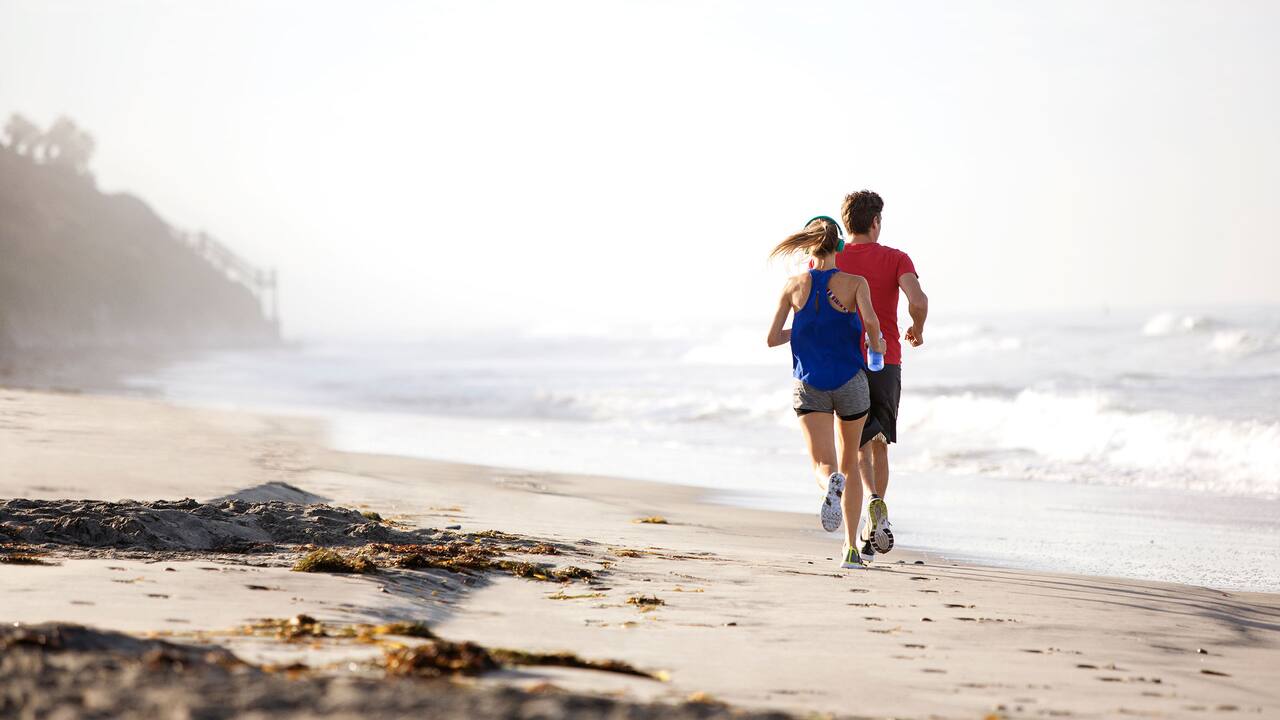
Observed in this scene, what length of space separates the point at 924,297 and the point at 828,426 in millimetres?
813

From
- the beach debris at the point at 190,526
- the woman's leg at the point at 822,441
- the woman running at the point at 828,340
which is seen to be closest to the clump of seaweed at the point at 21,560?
the beach debris at the point at 190,526

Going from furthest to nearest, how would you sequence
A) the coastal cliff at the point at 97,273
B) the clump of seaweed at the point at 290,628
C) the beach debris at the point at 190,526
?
the coastal cliff at the point at 97,273
the beach debris at the point at 190,526
the clump of seaweed at the point at 290,628

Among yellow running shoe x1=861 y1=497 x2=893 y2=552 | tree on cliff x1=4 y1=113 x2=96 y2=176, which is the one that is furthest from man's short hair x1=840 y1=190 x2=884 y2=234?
tree on cliff x1=4 y1=113 x2=96 y2=176

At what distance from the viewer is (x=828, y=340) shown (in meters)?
5.69

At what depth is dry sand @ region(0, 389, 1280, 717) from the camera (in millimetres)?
3100

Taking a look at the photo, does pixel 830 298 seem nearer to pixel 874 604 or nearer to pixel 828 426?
pixel 828 426

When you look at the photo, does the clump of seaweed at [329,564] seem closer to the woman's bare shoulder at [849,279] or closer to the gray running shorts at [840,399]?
the gray running shorts at [840,399]

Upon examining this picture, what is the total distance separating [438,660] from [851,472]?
3336 millimetres

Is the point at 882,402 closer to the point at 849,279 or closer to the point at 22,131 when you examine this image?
the point at 849,279

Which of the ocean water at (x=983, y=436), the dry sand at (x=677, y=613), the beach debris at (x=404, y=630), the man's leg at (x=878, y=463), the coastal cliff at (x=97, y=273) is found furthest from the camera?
the coastal cliff at (x=97, y=273)

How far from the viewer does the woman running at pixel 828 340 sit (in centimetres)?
566

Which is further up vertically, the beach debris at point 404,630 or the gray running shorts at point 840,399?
the gray running shorts at point 840,399

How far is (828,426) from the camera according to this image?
5.82 meters

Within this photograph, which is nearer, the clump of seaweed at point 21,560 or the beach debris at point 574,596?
the clump of seaweed at point 21,560
